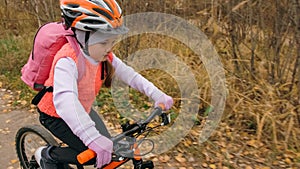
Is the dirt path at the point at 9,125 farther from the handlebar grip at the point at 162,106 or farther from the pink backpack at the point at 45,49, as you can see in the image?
the handlebar grip at the point at 162,106

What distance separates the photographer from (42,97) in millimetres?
2223

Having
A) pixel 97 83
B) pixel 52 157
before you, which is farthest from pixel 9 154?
pixel 97 83

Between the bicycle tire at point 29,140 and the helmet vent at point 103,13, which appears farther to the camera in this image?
the bicycle tire at point 29,140

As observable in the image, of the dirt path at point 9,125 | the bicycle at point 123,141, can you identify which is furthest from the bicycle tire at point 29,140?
the dirt path at point 9,125

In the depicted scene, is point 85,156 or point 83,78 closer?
point 85,156

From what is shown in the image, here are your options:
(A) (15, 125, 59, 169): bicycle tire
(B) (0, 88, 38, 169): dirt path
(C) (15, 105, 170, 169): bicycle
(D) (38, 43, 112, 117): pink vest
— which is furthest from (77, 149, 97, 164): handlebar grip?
(B) (0, 88, 38, 169): dirt path

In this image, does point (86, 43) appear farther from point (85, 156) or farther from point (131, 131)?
point (85, 156)

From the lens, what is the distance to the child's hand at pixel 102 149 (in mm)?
1701

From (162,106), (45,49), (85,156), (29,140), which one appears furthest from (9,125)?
(85,156)

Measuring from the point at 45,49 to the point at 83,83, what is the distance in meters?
0.30

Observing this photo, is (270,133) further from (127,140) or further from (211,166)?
(127,140)

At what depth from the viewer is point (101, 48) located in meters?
2.02

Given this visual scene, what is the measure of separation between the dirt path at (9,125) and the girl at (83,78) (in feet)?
4.74

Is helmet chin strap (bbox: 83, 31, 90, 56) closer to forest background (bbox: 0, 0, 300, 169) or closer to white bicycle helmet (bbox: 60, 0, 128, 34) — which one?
white bicycle helmet (bbox: 60, 0, 128, 34)
